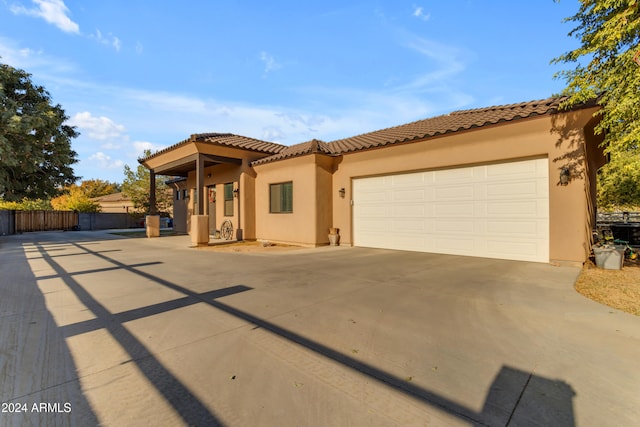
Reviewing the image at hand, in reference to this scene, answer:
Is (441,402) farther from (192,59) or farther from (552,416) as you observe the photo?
(192,59)

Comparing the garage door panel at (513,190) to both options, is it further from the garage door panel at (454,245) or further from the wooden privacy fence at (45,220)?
the wooden privacy fence at (45,220)

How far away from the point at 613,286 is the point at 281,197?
1001 cm

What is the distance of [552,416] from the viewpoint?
1835mm

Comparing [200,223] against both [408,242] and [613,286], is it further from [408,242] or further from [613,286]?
[613,286]

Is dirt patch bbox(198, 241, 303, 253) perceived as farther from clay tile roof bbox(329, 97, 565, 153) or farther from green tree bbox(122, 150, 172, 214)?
green tree bbox(122, 150, 172, 214)

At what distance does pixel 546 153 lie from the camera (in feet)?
22.7

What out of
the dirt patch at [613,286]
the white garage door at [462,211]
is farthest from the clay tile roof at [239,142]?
the dirt patch at [613,286]

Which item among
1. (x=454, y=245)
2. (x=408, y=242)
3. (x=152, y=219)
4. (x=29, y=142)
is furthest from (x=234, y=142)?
(x=29, y=142)

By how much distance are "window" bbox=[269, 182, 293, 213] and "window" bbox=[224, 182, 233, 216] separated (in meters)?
2.64

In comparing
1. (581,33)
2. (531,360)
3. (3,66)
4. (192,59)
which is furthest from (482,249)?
(3,66)

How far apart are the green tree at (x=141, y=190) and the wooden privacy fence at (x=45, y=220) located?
15.3 feet

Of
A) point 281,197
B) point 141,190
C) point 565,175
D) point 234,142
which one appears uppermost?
point 234,142

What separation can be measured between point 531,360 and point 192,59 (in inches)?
532

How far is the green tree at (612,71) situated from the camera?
15.2 ft
